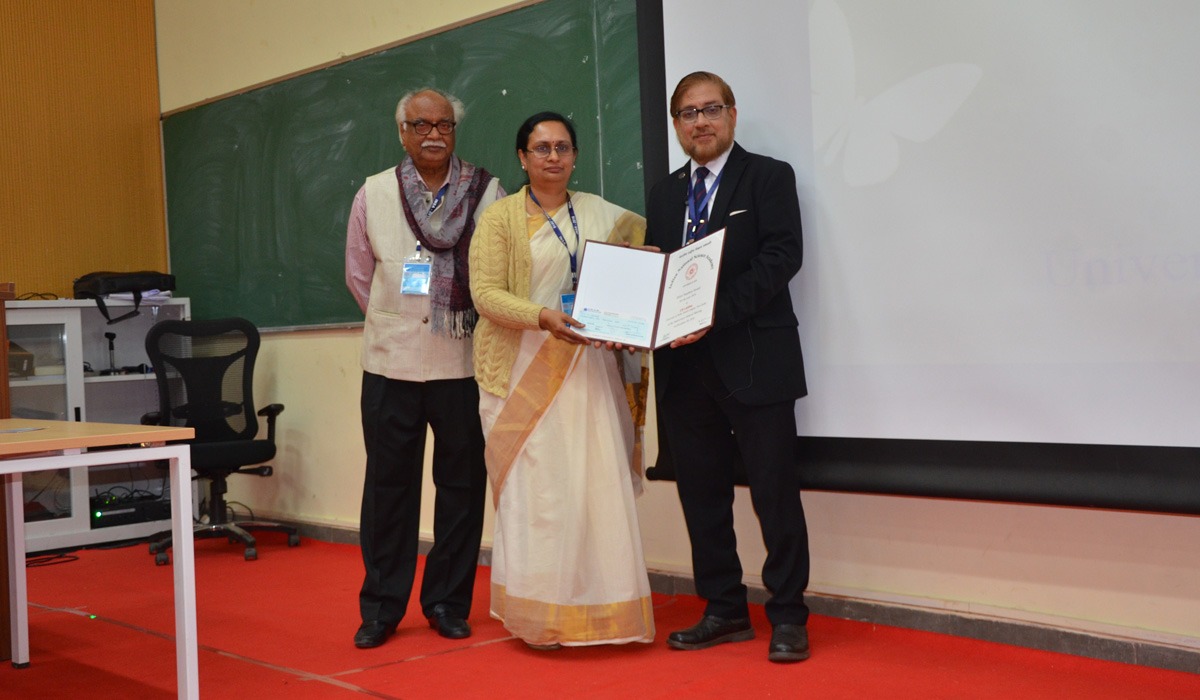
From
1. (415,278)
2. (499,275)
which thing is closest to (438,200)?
(415,278)

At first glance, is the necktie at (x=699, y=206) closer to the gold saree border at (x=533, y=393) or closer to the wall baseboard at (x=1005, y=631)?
the gold saree border at (x=533, y=393)

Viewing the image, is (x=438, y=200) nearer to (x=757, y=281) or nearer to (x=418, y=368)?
(x=418, y=368)

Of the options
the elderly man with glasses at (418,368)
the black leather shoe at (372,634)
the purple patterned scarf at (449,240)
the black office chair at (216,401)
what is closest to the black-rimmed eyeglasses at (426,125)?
the elderly man with glasses at (418,368)

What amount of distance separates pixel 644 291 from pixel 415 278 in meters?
0.80

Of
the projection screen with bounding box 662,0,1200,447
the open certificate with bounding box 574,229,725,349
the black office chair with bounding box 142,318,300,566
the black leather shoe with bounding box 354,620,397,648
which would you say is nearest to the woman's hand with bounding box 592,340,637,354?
the open certificate with bounding box 574,229,725,349

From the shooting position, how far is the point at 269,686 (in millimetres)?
2990

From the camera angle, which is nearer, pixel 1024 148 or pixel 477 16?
pixel 1024 148

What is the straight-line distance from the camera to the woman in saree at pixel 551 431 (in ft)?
10.2

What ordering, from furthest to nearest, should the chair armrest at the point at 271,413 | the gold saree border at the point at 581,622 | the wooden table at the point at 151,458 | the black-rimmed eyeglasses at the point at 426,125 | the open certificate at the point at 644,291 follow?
the chair armrest at the point at 271,413
the black-rimmed eyeglasses at the point at 426,125
the gold saree border at the point at 581,622
the open certificate at the point at 644,291
the wooden table at the point at 151,458

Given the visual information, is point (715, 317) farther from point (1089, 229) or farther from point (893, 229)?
point (1089, 229)

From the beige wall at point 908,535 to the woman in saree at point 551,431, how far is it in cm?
79

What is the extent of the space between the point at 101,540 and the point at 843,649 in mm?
4303

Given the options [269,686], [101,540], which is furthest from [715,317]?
[101,540]

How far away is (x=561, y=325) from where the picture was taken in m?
2.96
